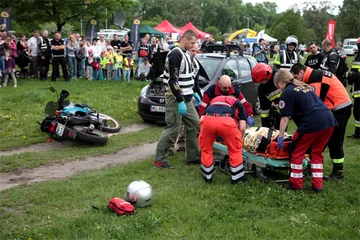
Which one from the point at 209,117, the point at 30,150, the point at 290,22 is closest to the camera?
the point at 209,117

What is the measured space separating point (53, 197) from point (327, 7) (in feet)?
297

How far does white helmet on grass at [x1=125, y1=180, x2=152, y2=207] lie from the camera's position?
5.14 m

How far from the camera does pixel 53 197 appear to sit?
18.3 feet

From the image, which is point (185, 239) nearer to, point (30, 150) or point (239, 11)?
point (30, 150)

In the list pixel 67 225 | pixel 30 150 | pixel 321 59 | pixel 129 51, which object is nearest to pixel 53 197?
pixel 67 225

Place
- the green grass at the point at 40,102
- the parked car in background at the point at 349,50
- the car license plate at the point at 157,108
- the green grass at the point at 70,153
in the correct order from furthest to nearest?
the parked car in background at the point at 349,50 → the car license plate at the point at 157,108 → the green grass at the point at 40,102 → the green grass at the point at 70,153

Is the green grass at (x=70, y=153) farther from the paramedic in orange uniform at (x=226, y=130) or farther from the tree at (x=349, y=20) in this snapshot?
the tree at (x=349, y=20)

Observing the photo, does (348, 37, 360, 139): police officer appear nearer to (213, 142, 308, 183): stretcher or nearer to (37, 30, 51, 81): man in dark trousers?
(213, 142, 308, 183): stretcher

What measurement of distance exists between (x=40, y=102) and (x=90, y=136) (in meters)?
4.34

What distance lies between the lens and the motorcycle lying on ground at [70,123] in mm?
8258

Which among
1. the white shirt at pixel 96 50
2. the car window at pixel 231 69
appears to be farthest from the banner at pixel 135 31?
the car window at pixel 231 69

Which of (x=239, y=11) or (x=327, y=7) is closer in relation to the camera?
(x=327, y=7)

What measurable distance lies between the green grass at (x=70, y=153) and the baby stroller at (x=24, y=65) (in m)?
9.13

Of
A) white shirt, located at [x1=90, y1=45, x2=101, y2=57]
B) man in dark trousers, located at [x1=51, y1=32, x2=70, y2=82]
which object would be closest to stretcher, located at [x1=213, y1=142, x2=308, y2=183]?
man in dark trousers, located at [x1=51, y1=32, x2=70, y2=82]
